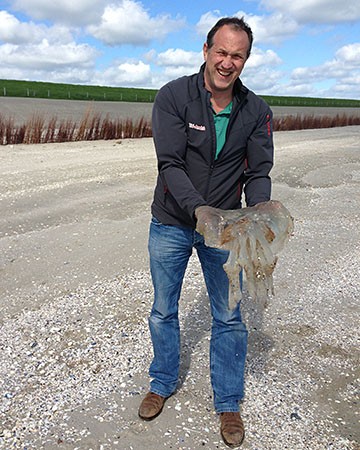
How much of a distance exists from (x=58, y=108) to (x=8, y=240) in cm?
2975

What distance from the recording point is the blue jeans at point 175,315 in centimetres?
266

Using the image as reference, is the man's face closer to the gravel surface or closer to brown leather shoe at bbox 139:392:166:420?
brown leather shoe at bbox 139:392:166:420

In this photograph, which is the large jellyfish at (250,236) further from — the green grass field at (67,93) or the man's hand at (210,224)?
the green grass field at (67,93)

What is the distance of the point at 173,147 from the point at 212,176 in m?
0.28

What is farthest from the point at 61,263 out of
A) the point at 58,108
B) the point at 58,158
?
the point at 58,108

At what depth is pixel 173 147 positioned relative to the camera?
7.92ft

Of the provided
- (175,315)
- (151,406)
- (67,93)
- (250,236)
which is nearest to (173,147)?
(250,236)

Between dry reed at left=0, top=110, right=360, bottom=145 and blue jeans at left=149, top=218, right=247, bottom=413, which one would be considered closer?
blue jeans at left=149, top=218, right=247, bottom=413

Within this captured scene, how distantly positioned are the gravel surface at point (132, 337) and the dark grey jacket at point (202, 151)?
1.28 meters

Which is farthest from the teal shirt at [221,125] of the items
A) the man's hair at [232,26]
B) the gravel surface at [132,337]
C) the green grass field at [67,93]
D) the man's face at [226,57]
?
the green grass field at [67,93]

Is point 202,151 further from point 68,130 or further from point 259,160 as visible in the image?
point 68,130

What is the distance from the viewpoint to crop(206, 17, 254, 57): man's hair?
235 cm

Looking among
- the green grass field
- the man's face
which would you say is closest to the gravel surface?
the man's face

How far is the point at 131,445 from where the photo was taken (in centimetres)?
264
